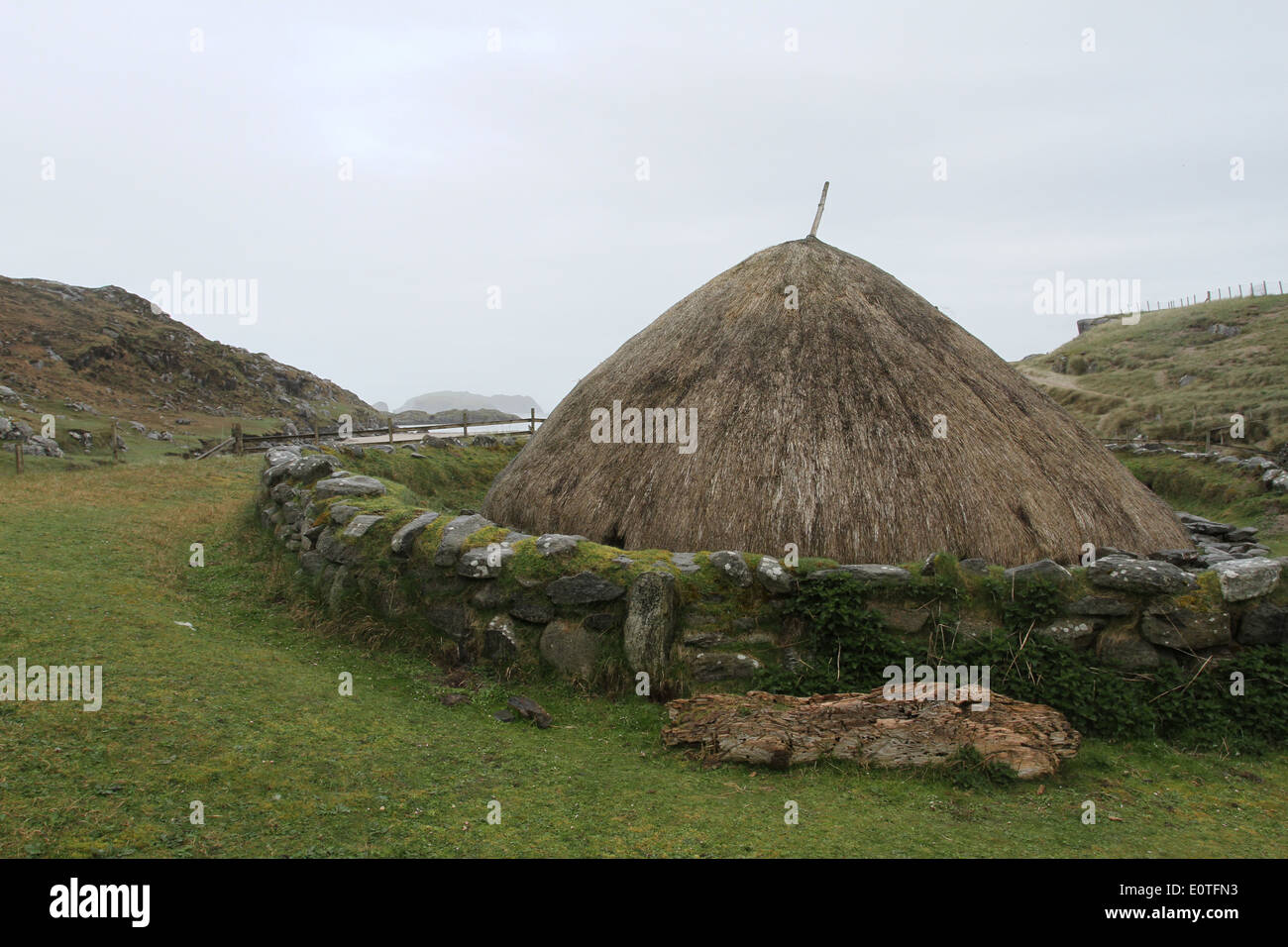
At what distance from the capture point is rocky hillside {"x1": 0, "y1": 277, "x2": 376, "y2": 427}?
42.8 meters

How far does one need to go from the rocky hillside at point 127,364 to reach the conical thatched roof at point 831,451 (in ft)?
126

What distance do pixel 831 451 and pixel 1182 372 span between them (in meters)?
38.2

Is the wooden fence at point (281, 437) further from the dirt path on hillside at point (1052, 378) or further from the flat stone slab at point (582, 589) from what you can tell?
the dirt path on hillside at point (1052, 378)

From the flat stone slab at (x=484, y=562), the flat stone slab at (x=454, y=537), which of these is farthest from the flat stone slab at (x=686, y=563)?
the flat stone slab at (x=454, y=537)

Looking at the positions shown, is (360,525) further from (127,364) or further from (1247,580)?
(127,364)

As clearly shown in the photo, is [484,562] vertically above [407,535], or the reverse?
[407,535]

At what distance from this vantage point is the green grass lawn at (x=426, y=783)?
4.58 metres

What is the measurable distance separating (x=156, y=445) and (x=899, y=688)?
114 ft

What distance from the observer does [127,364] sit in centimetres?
4900

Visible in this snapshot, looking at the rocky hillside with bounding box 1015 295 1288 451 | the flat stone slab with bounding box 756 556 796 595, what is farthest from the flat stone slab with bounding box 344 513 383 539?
the rocky hillside with bounding box 1015 295 1288 451

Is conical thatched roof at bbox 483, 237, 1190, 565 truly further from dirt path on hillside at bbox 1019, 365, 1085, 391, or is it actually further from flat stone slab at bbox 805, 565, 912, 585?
dirt path on hillside at bbox 1019, 365, 1085, 391

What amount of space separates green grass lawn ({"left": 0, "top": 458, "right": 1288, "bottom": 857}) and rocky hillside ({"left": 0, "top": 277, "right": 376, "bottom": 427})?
128 feet

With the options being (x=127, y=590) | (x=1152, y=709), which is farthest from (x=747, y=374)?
(x=127, y=590)

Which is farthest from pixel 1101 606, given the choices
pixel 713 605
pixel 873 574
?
pixel 713 605
